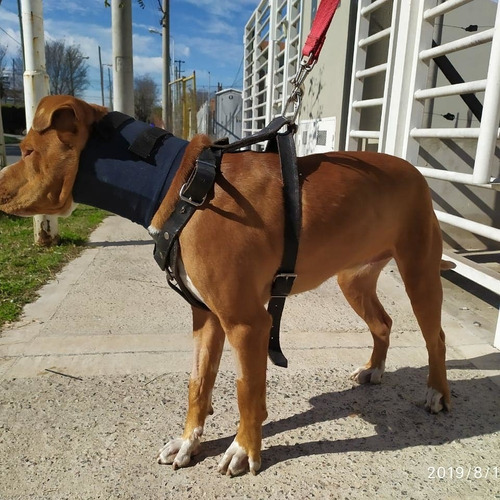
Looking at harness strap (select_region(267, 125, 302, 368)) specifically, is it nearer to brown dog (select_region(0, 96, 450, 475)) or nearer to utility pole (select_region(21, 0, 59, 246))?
brown dog (select_region(0, 96, 450, 475))

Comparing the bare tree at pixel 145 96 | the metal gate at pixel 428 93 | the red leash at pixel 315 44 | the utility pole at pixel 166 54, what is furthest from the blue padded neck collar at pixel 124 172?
the bare tree at pixel 145 96

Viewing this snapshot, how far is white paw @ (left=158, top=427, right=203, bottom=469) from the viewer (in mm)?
2023

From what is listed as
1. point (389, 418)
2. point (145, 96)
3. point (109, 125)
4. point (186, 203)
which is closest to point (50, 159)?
point (109, 125)

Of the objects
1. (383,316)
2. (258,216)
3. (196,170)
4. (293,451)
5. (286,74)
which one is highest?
(286,74)

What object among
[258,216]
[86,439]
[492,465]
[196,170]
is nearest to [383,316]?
[492,465]

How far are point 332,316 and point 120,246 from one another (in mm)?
3214

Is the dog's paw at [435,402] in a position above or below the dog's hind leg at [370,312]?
below

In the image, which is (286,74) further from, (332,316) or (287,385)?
(287,385)

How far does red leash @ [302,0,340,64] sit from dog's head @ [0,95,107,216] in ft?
4.36

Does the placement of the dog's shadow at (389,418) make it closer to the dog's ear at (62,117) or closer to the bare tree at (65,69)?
the dog's ear at (62,117)

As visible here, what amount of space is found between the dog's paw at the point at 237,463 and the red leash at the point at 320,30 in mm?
2107

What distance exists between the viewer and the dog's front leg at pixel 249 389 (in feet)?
6.11

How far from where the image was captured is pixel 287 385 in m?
2.70
